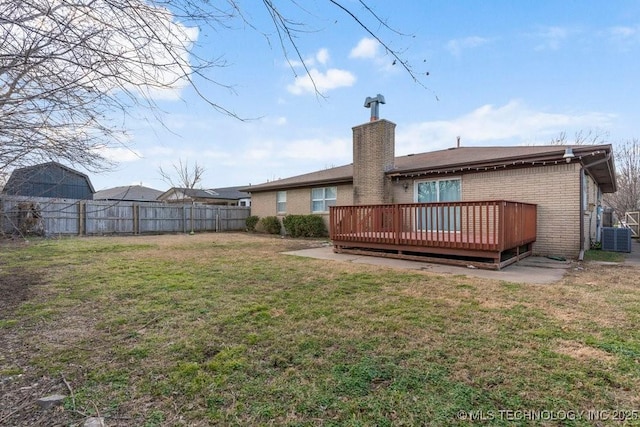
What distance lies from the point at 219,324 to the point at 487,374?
251 centimetres

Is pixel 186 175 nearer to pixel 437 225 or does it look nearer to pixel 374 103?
pixel 374 103

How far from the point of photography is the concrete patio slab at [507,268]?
5.63m

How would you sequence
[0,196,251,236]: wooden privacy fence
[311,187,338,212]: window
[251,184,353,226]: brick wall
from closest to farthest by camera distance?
[251,184,353,226]: brick wall < [0,196,251,236]: wooden privacy fence < [311,187,338,212]: window

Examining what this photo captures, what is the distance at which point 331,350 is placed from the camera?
2.74m

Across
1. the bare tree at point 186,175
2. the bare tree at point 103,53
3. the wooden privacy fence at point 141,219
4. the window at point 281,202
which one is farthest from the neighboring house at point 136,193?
the bare tree at point 103,53

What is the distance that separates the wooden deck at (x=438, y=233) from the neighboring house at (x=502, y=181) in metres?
0.54

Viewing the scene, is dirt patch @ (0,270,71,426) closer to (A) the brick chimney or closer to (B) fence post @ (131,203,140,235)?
(A) the brick chimney

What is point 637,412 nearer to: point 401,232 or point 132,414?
point 132,414

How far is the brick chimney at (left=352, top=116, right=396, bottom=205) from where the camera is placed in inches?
442

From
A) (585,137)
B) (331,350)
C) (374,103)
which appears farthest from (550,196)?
(585,137)

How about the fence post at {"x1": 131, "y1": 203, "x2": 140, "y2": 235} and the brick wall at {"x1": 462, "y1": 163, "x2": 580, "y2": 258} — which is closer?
the brick wall at {"x1": 462, "y1": 163, "x2": 580, "y2": 258}

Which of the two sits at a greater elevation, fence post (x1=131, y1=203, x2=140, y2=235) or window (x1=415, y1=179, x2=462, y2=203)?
window (x1=415, y1=179, x2=462, y2=203)

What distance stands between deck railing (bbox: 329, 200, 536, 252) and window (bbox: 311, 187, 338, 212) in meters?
4.47

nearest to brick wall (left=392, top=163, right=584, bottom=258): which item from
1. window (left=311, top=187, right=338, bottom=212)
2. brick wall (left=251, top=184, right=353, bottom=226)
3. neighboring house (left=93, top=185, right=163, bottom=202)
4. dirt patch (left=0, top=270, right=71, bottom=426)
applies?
brick wall (left=251, top=184, right=353, bottom=226)
